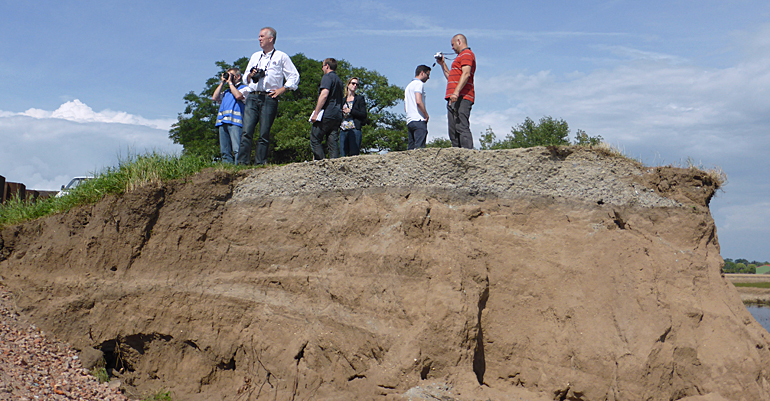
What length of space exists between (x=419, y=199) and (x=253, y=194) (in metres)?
2.47

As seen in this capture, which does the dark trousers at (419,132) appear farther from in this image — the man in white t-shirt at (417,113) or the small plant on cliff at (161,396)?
the small plant on cliff at (161,396)

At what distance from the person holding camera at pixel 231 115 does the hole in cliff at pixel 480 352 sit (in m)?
4.62

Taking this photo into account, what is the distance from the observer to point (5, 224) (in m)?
7.95

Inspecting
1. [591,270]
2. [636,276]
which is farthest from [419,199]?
[636,276]

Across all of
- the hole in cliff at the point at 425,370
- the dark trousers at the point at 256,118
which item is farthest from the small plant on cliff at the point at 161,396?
the hole in cliff at the point at 425,370

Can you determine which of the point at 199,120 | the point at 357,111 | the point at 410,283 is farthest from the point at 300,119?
the point at 410,283

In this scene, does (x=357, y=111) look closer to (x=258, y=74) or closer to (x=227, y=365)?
(x=258, y=74)

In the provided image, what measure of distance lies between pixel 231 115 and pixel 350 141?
2017mm

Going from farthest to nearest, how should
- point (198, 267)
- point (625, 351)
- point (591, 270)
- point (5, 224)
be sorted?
point (5, 224)
point (198, 267)
point (591, 270)
point (625, 351)

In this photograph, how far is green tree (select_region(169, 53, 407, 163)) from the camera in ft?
75.3

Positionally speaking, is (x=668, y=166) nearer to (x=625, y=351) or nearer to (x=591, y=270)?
(x=591, y=270)

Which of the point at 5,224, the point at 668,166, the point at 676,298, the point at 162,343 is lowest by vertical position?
the point at 162,343

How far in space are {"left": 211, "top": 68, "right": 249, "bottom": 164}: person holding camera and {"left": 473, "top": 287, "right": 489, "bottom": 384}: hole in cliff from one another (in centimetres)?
462

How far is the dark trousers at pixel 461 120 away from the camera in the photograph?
287 inches
